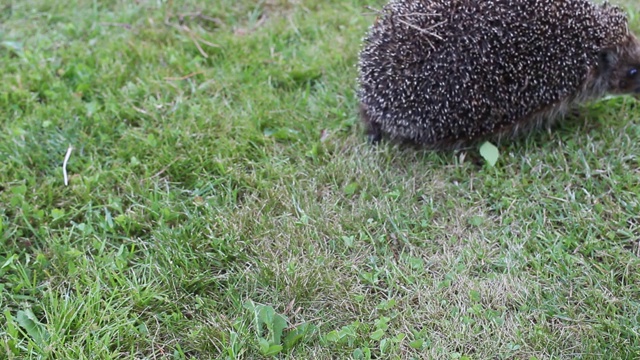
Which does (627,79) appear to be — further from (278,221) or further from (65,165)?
(65,165)

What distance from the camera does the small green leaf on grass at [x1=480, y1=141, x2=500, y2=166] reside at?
407cm

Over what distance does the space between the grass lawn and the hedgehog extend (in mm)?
207

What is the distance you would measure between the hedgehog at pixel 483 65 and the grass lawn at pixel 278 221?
0.68 ft

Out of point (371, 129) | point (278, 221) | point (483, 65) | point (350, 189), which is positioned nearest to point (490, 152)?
point (483, 65)

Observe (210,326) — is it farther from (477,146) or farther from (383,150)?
(477,146)

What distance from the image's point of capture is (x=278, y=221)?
3.72 meters

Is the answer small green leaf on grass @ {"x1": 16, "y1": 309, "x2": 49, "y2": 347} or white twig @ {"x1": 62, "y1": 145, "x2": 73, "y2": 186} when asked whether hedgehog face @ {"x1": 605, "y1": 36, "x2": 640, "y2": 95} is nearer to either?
white twig @ {"x1": 62, "y1": 145, "x2": 73, "y2": 186}

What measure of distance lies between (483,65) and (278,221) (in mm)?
1603

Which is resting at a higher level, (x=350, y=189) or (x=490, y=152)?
(x=490, y=152)

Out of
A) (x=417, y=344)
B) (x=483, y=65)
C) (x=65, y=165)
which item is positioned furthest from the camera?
(x=65, y=165)

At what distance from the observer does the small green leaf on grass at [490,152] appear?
4.07 meters

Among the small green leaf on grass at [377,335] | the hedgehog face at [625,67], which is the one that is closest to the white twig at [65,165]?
the small green leaf on grass at [377,335]

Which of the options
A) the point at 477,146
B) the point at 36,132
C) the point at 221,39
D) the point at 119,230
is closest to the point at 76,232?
the point at 119,230

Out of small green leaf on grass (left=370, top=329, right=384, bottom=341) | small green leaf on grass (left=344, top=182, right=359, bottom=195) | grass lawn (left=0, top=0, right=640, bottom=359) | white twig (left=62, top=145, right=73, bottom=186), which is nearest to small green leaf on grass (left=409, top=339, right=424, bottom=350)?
grass lawn (left=0, top=0, right=640, bottom=359)
